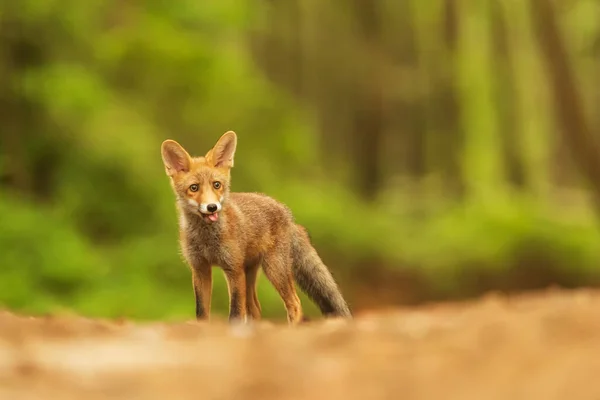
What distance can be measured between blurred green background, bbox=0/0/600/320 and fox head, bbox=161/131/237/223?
271 centimetres

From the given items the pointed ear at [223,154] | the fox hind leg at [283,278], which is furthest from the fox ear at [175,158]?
the fox hind leg at [283,278]

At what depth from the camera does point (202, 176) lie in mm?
4637

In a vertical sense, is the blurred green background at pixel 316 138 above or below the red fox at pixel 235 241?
above

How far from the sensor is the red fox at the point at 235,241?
4652 millimetres

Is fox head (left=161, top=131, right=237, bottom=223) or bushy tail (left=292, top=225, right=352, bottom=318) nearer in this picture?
fox head (left=161, top=131, right=237, bottom=223)

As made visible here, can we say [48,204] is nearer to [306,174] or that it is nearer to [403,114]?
[306,174]

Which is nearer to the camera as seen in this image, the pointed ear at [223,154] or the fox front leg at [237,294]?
the fox front leg at [237,294]

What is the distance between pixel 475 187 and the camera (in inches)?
966

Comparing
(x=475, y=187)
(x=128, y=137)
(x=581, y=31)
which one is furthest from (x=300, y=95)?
(x=128, y=137)

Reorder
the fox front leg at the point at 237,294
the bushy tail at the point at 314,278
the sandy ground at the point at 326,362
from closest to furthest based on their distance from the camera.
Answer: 1. the sandy ground at the point at 326,362
2. the fox front leg at the point at 237,294
3. the bushy tail at the point at 314,278

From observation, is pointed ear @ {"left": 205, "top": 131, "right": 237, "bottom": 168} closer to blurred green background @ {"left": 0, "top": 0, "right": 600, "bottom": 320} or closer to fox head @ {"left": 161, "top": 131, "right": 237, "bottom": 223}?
fox head @ {"left": 161, "top": 131, "right": 237, "bottom": 223}

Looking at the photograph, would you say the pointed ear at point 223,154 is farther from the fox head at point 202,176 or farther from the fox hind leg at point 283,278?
the fox hind leg at point 283,278

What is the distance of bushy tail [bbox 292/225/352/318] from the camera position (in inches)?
200

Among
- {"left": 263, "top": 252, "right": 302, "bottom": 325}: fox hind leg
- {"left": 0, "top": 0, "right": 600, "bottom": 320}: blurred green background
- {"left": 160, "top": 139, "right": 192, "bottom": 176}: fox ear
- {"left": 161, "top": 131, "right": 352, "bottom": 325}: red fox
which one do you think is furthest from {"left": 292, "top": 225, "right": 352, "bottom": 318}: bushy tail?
{"left": 0, "top": 0, "right": 600, "bottom": 320}: blurred green background
